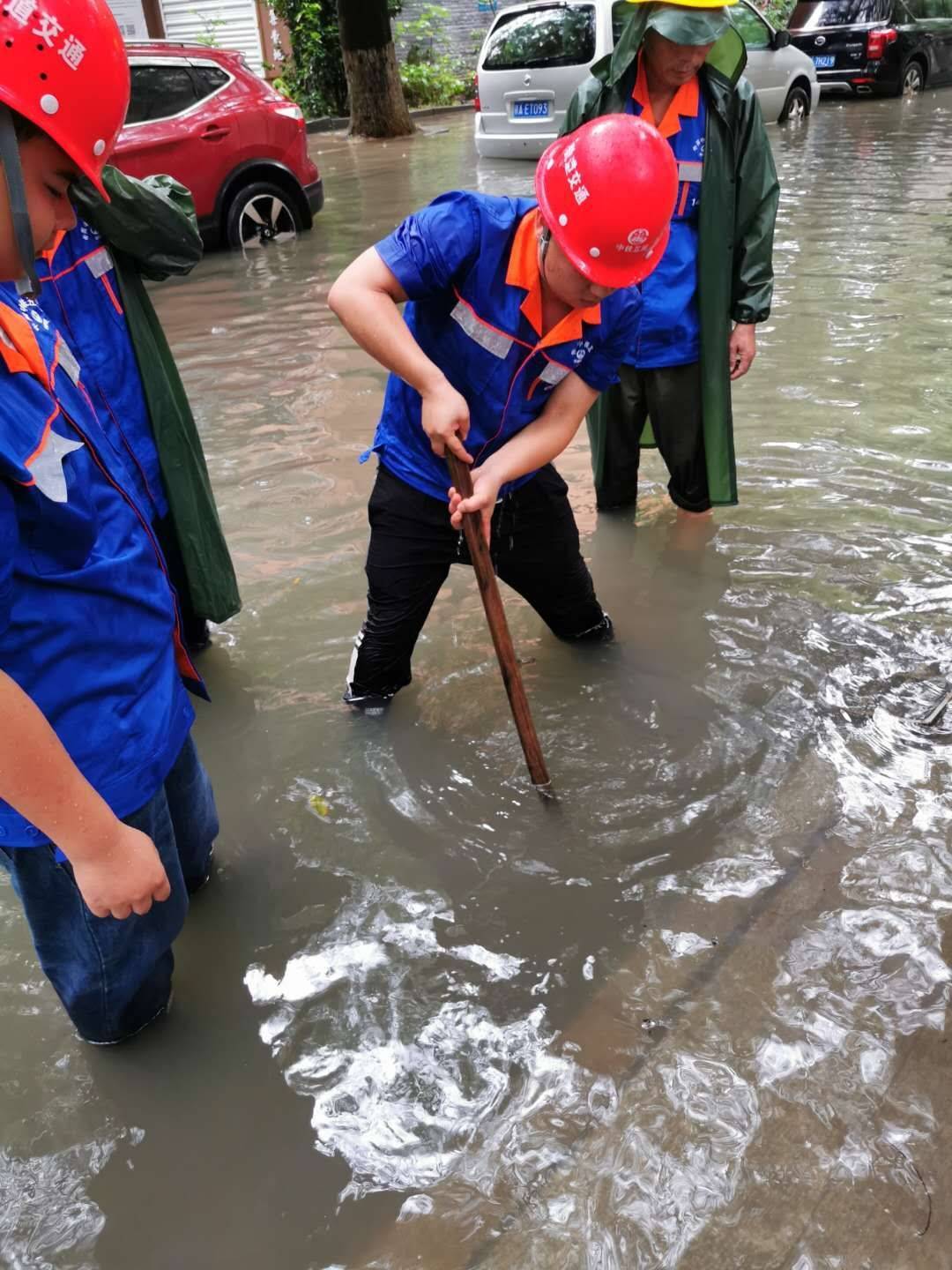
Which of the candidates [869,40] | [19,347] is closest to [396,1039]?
[19,347]

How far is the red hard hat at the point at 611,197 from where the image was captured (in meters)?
2.00

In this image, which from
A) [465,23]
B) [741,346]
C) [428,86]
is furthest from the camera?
[465,23]

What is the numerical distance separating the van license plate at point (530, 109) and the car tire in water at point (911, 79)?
783cm

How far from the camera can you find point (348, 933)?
7.56 ft

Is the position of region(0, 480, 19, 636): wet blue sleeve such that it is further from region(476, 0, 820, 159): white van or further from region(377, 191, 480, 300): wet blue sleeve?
region(476, 0, 820, 159): white van

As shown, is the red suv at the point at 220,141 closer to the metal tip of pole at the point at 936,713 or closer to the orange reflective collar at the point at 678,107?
the orange reflective collar at the point at 678,107

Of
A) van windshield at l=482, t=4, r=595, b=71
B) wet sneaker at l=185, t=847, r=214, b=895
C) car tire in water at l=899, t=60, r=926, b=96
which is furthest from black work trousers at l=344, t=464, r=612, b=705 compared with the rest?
car tire in water at l=899, t=60, r=926, b=96

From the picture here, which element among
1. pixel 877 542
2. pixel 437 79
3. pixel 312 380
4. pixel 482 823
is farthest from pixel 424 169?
pixel 482 823

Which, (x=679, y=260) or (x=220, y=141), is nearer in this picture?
(x=679, y=260)

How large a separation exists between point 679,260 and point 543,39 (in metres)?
8.69

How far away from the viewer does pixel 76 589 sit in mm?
1518

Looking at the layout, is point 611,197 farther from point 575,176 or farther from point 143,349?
point 143,349

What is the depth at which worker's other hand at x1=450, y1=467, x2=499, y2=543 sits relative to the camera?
230 centimetres

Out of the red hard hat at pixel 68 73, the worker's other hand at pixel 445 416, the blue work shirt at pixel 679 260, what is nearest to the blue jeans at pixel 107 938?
the worker's other hand at pixel 445 416
